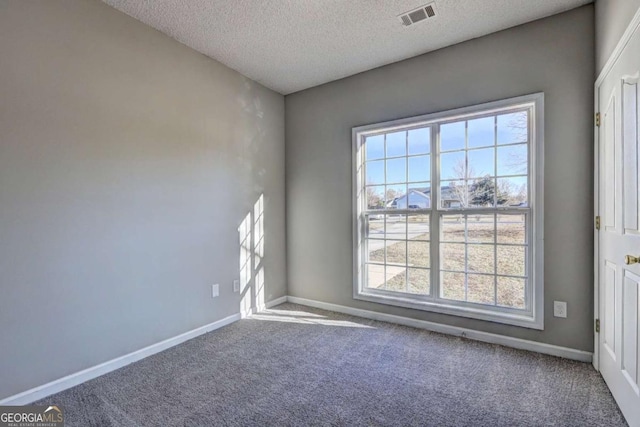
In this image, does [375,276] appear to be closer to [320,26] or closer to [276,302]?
[276,302]

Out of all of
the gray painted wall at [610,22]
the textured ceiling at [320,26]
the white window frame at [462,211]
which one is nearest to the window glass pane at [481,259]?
the white window frame at [462,211]

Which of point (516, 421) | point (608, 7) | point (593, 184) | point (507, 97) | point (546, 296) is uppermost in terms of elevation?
point (608, 7)

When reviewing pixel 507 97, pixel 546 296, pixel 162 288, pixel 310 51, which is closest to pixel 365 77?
pixel 310 51

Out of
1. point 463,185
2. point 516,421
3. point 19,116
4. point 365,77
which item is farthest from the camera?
point 365,77

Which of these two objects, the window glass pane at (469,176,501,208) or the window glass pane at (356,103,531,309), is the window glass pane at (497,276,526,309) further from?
the window glass pane at (469,176,501,208)

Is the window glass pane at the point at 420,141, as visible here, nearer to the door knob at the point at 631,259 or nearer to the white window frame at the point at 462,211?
the white window frame at the point at 462,211

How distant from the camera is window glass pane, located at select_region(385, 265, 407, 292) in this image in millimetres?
3252

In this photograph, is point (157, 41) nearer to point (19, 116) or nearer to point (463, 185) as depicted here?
point (19, 116)

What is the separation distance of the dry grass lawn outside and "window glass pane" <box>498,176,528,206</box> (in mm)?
127

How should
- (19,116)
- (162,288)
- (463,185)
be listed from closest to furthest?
(19,116), (162,288), (463,185)

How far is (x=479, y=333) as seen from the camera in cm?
276

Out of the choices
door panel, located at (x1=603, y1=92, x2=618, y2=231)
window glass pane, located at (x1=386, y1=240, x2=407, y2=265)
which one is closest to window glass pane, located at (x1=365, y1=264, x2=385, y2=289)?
window glass pane, located at (x1=386, y1=240, x2=407, y2=265)

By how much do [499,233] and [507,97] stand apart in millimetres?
1150

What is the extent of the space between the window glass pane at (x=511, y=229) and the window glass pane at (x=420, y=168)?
76 centimetres
